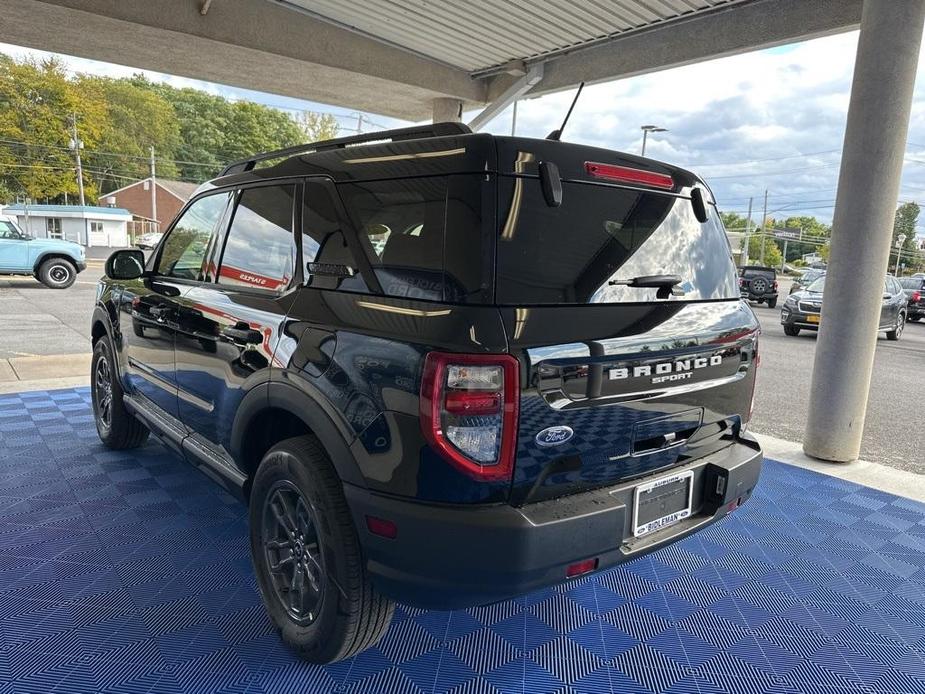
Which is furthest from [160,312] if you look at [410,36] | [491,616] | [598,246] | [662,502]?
[410,36]

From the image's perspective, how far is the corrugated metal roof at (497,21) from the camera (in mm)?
6891

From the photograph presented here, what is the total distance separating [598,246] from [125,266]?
9.07ft

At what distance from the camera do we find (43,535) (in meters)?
3.10

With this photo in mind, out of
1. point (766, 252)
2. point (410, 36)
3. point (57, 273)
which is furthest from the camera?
point (766, 252)

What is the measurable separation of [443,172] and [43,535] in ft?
8.94

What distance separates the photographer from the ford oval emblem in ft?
5.89

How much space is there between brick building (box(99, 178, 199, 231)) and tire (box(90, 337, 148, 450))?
170 ft

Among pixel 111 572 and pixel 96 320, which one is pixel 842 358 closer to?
pixel 111 572

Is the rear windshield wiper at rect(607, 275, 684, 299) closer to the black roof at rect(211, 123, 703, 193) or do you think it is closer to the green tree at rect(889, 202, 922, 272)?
the black roof at rect(211, 123, 703, 193)

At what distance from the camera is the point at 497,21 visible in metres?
7.57

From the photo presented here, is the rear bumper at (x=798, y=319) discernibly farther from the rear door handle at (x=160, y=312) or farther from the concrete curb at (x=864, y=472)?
the rear door handle at (x=160, y=312)

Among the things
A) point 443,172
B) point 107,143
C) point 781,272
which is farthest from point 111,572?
point 781,272

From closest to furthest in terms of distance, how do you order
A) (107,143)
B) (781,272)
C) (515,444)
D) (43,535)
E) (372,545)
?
1. (515,444)
2. (372,545)
3. (43,535)
4. (107,143)
5. (781,272)

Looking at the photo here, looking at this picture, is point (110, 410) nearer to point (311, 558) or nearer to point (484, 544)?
point (311, 558)
